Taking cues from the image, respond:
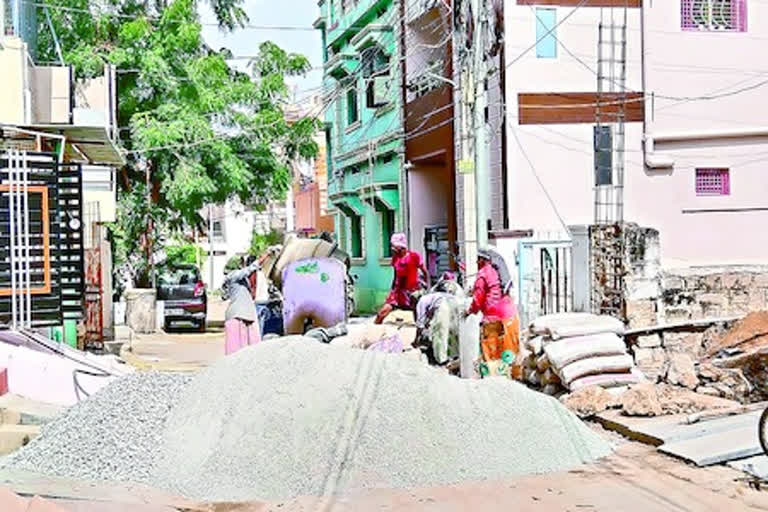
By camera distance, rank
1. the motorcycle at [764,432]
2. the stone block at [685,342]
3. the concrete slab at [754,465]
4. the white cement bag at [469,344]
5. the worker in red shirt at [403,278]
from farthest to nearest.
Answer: the worker in red shirt at [403,278]
the white cement bag at [469,344]
the stone block at [685,342]
the concrete slab at [754,465]
the motorcycle at [764,432]

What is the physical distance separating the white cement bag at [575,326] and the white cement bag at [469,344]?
1.39 metres

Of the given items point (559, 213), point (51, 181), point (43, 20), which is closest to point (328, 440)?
point (51, 181)

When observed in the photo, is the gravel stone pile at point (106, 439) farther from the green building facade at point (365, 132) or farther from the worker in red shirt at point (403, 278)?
the green building facade at point (365, 132)

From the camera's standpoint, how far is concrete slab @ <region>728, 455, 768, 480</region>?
6988mm

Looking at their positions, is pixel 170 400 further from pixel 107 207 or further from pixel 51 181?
pixel 107 207

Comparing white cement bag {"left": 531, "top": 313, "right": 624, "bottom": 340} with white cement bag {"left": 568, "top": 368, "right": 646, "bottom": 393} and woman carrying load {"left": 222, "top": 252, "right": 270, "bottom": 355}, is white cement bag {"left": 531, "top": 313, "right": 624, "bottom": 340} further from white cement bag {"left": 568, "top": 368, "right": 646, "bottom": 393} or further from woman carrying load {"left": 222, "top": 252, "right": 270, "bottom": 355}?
woman carrying load {"left": 222, "top": 252, "right": 270, "bottom": 355}

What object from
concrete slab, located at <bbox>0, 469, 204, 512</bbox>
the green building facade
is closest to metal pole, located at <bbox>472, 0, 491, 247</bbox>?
concrete slab, located at <bbox>0, 469, 204, 512</bbox>

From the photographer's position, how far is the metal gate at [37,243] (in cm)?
1074

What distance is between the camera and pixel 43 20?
20.8 metres

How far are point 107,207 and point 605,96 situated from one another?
8.92m

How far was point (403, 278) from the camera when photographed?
51.2 ft

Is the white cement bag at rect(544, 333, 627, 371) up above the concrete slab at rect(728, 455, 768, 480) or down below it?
above

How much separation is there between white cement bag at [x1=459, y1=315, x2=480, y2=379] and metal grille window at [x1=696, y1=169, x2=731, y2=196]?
7005 millimetres

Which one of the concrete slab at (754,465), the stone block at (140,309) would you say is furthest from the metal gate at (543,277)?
the stone block at (140,309)
